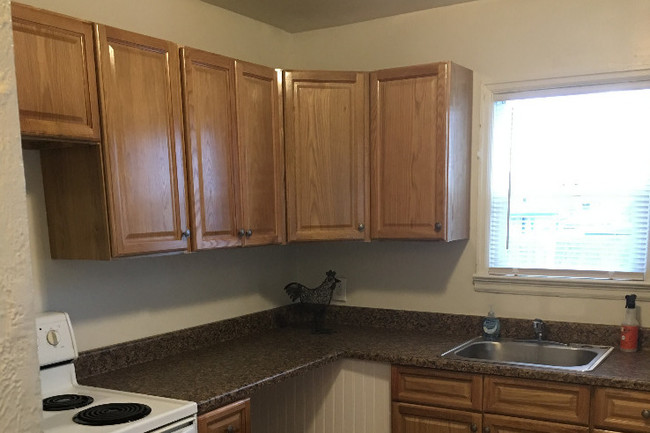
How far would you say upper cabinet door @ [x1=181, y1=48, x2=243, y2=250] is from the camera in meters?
2.15

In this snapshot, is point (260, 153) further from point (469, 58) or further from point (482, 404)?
point (482, 404)

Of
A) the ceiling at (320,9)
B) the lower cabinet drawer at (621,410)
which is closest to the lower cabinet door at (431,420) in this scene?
the lower cabinet drawer at (621,410)

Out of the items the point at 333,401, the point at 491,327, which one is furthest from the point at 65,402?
the point at 491,327

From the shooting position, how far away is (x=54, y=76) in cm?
169

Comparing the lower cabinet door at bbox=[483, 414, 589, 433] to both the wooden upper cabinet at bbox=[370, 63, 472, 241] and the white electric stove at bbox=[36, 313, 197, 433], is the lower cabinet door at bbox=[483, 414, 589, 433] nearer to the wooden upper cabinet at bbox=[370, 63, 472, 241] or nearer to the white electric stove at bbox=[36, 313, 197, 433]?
the wooden upper cabinet at bbox=[370, 63, 472, 241]

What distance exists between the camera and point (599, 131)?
2.47m

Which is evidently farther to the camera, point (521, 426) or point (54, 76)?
point (521, 426)

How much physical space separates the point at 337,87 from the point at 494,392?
1582 mm

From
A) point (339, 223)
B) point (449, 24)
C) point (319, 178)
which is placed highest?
point (449, 24)

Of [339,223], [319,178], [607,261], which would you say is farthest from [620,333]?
[319,178]

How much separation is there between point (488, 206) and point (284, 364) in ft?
4.28

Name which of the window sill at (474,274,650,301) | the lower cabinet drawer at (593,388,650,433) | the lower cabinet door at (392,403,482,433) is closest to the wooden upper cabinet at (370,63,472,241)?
the window sill at (474,274,650,301)

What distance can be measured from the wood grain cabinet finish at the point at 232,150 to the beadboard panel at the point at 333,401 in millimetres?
716

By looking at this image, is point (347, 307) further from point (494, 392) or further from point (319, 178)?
point (494, 392)
